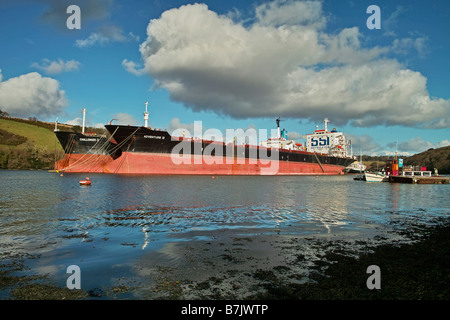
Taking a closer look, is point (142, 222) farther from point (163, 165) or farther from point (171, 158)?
point (171, 158)

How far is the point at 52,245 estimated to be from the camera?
8.55 metres

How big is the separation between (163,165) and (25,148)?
73.9 metres

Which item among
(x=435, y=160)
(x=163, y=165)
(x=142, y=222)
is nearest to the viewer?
(x=142, y=222)

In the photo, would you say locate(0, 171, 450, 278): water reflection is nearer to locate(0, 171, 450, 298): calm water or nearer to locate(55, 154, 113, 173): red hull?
locate(0, 171, 450, 298): calm water

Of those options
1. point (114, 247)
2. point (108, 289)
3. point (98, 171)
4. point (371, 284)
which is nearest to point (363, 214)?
point (371, 284)

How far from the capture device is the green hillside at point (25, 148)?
289ft

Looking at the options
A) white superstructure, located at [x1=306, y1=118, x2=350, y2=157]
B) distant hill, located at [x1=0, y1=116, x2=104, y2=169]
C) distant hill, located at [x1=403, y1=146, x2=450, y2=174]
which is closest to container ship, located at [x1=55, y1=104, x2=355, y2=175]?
white superstructure, located at [x1=306, y1=118, x2=350, y2=157]

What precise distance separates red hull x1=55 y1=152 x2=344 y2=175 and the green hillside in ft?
155

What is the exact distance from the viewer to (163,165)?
48344 millimetres

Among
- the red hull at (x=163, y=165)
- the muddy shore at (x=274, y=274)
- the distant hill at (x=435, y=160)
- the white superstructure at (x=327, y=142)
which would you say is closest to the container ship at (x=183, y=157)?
the red hull at (x=163, y=165)

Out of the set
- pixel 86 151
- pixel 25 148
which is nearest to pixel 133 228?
pixel 86 151

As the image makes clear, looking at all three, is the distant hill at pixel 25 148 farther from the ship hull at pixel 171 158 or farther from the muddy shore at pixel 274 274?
the muddy shore at pixel 274 274

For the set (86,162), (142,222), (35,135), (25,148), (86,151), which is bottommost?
(142,222)
